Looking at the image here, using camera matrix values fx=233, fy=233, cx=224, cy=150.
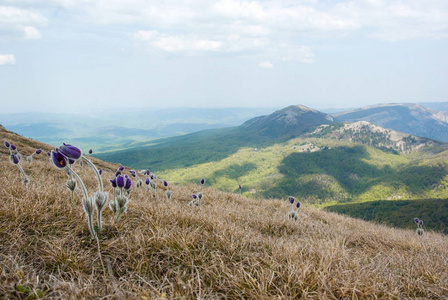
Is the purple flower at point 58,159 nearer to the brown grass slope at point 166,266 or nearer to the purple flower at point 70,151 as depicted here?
the purple flower at point 70,151

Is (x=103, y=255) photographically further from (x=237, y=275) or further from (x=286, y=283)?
(x=286, y=283)

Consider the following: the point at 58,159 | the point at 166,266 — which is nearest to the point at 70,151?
the point at 58,159

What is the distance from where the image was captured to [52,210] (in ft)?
10.8

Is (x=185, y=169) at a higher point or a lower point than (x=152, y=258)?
lower

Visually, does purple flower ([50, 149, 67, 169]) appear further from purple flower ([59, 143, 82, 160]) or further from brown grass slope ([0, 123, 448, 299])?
brown grass slope ([0, 123, 448, 299])

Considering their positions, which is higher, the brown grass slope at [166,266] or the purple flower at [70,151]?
the purple flower at [70,151]

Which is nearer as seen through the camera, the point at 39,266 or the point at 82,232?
the point at 39,266

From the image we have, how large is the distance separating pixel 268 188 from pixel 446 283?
6365 inches

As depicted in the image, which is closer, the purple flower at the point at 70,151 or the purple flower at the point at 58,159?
the purple flower at the point at 70,151

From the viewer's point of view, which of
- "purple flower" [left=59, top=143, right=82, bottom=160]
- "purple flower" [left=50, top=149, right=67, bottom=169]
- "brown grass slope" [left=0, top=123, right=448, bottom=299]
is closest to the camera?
"brown grass slope" [left=0, top=123, right=448, bottom=299]

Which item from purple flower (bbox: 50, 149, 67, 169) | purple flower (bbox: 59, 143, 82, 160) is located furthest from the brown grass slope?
purple flower (bbox: 59, 143, 82, 160)

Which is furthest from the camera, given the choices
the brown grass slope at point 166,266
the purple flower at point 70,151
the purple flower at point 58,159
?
the purple flower at point 58,159

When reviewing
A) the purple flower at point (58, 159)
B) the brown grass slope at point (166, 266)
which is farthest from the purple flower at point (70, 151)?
the brown grass slope at point (166, 266)

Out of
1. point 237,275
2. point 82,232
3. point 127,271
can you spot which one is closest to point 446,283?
point 237,275
